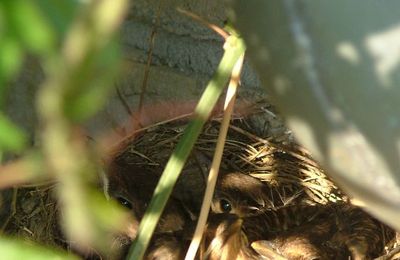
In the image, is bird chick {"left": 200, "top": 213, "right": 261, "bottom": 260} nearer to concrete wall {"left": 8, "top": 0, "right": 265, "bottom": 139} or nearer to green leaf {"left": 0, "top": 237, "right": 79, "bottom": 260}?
concrete wall {"left": 8, "top": 0, "right": 265, "bottom": 139}

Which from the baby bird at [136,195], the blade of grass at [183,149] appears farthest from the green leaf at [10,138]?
the baby bird at [136,195]

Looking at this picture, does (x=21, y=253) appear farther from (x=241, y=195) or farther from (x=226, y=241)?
(x=241, y=195)

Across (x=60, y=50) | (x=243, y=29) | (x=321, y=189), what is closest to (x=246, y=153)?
(x=321, y=189)

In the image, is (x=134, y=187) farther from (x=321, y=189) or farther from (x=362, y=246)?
(x=362, y=246)

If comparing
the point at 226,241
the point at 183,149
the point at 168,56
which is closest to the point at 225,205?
the point at 226,241

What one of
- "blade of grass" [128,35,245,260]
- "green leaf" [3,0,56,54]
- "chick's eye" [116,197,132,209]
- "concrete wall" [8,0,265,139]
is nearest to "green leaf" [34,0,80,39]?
"green leaf" [3,0,56,54]

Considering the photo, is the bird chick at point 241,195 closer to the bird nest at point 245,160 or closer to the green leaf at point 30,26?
the bird nest at point 245,160
